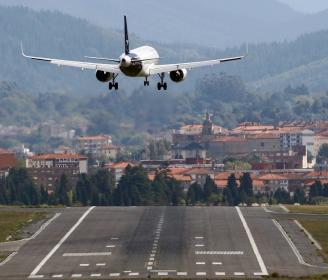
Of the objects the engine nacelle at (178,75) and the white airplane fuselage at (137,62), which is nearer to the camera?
the white airplane fuselage at (137,62)

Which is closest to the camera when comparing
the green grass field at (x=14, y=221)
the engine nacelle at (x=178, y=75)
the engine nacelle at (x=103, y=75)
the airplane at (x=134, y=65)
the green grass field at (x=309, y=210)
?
the airplane at (x=134, y=65)

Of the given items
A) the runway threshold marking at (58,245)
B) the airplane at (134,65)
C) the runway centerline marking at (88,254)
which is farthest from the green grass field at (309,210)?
the airplane at (134,65)

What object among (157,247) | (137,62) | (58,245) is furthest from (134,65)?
(58,245)

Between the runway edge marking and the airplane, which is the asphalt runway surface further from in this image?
the airplane

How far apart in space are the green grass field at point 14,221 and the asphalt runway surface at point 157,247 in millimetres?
2745

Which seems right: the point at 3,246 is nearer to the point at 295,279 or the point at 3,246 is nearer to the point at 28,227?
the point at 28,227

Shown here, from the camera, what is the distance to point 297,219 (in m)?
160

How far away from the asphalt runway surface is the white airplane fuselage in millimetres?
15255

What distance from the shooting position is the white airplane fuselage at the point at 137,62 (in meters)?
114

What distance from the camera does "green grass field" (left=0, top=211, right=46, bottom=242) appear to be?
145738 mm

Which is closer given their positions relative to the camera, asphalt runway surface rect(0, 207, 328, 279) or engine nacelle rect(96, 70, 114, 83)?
asphalt runway surface rect(0, 207, 328, 279)

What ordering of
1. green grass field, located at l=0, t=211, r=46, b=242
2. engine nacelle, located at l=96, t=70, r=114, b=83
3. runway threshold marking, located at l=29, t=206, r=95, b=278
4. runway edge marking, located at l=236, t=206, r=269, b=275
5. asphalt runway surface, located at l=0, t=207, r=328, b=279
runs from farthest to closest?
green grass field, located at l=0, t=211, r=46, b=242 < engine nacelle, located at l=96, t=70, r=114, b=83 < runway threshold marking, located at l=29, t=206, r=95, b=278 < runway edge marking, located at l=236, t=206, r=269, b=275 < asphalt runway surface, located at l=0, t=207, r=328, b=279

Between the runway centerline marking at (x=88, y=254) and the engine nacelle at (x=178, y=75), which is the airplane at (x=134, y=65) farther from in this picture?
the runway centerline marking at (x=88, y=254)

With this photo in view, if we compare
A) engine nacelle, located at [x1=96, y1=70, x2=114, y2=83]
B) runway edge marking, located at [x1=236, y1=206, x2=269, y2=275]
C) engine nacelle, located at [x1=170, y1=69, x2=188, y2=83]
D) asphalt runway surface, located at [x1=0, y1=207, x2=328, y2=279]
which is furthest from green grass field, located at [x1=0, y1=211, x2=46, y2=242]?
engine nacelle, located at [x1=170, y1=69, x2=188, y2=83]
